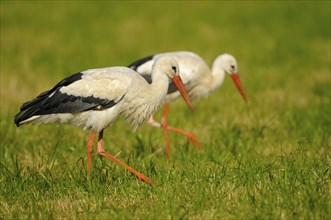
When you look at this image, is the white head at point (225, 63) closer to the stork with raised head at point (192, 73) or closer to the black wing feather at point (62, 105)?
A: the stork with raised head at point (192, 73)

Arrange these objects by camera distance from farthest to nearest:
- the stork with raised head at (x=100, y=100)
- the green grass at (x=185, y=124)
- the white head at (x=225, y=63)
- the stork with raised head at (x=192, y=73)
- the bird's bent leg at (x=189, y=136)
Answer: the white head at (x=225, y=63) → the stork with raised head at (x=192, y=73) → the bird's bent leg at (x=189, y=136) → the stork with raised head at (x=100, y=100) → the green grass at (x=185, y=124)

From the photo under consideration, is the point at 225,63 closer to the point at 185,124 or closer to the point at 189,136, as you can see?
the point at 185,124

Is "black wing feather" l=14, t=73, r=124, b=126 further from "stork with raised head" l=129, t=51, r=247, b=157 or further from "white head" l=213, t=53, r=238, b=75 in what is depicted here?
"white head" l=213, t=53, r=238, b=75

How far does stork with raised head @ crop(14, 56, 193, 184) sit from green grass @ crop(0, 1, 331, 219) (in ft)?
1.17

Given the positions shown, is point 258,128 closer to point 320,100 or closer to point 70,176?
point 320,100

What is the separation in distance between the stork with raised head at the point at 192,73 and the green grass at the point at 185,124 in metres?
0.22

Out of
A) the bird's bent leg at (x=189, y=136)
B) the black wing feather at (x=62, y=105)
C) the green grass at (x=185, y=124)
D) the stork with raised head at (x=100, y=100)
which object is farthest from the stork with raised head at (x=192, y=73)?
the black wing feather at (x=62, y=105)

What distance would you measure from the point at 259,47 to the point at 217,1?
14.6ft

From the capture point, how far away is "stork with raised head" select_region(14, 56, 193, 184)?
17.4 ft

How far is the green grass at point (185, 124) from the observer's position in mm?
4473

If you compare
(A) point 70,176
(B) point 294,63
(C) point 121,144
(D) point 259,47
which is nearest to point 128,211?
(A) point 70,176

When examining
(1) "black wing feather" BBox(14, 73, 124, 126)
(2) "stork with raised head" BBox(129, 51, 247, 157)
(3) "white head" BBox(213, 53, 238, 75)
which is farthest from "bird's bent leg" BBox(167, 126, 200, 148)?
(1) "black wing feather" BBox(14, 73, 124, 126)

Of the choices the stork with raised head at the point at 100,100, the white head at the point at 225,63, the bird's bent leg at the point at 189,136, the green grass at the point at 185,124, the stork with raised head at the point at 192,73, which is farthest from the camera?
the white head at the point at 225,63

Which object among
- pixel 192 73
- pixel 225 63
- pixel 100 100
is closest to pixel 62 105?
pixel 100 100
